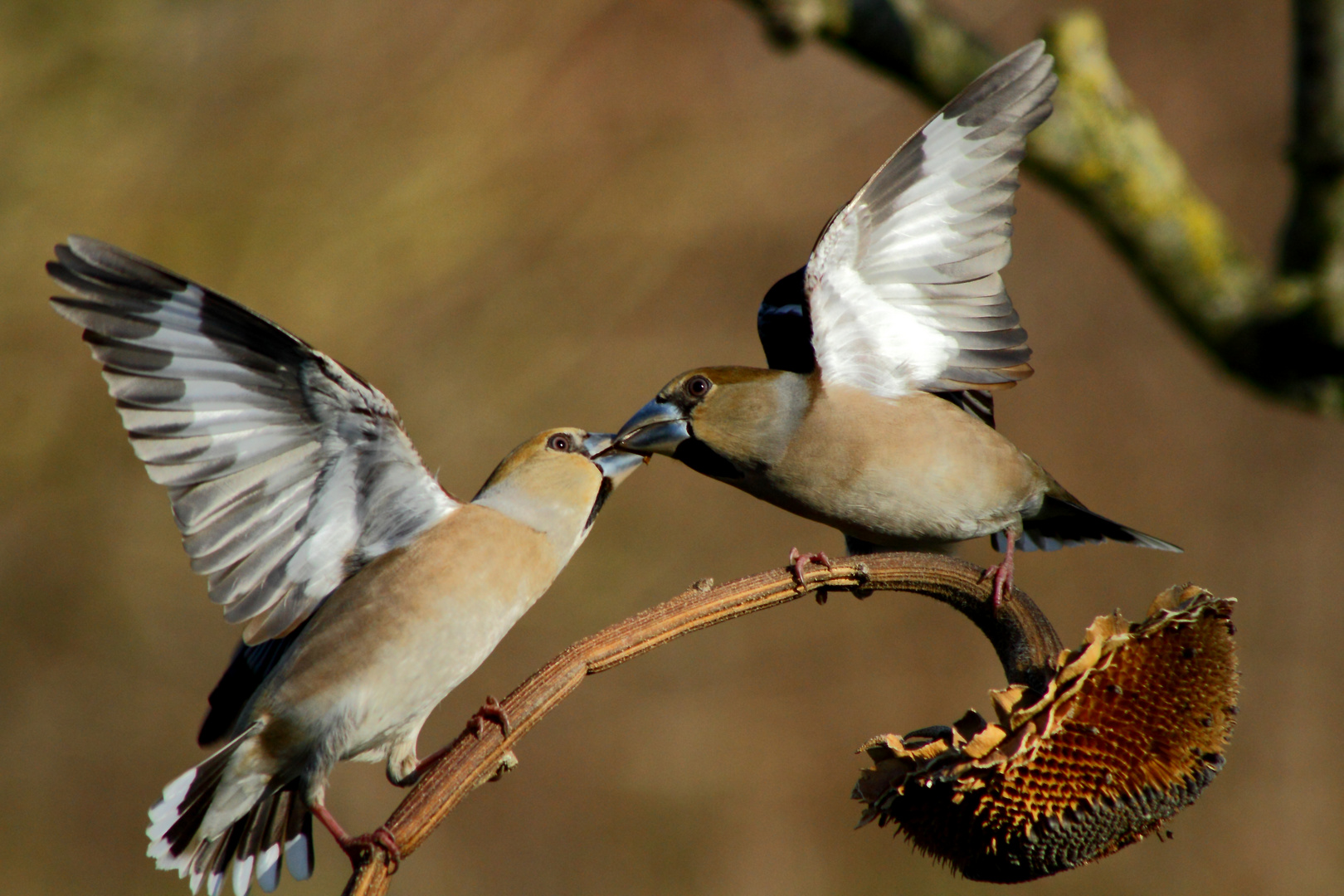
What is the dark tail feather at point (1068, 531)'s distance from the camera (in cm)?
380

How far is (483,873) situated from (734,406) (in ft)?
17.6

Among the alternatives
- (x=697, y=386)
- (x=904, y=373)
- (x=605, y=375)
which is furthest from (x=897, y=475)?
(x=605, y=375)

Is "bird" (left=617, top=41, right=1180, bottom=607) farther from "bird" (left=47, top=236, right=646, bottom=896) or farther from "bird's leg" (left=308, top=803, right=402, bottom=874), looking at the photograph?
"bird's leg" (left=308, top=803, right=402, bottom=874)

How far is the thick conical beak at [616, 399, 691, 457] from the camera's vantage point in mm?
Result: 3357

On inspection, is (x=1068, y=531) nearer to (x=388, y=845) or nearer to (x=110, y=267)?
(x=388, y=845)

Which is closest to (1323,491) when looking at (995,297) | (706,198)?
(706,198)

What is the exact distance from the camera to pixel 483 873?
7.61 m

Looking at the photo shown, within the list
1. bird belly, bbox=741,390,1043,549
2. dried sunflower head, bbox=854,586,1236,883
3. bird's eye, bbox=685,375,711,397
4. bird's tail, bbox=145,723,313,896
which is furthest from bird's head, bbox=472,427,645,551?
dried sunflower head, bbox=854,586,1236,883

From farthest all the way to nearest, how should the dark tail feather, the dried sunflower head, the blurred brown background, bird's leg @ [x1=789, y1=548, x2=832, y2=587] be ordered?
the blurred brown background
the dark tail feather
bird's leg @ [x1=789, y1=548, x2=832, y2=587]
the dried sunflower head

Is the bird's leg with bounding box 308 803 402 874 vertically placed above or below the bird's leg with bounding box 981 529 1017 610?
below

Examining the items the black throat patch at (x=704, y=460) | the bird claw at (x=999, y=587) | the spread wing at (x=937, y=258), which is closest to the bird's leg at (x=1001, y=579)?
the bird claw at (x=999, y=587)

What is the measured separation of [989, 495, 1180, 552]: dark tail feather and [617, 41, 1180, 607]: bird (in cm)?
21

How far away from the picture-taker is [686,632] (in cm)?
235

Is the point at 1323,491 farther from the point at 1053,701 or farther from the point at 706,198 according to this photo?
the point at 1053,701
